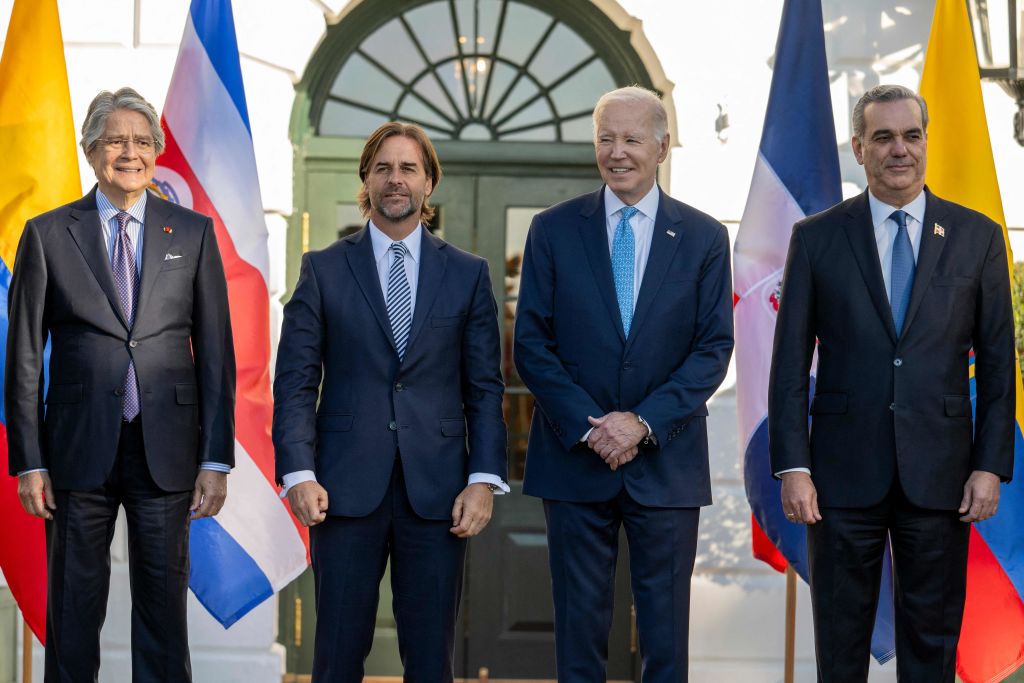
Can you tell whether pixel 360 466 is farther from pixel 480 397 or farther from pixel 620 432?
pixel 620 432

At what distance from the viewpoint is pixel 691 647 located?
515cm

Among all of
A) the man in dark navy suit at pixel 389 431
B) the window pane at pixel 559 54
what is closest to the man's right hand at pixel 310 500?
the man in dark navy suit at pixel 389 431

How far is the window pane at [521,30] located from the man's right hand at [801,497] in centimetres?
283

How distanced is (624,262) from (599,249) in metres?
0.07

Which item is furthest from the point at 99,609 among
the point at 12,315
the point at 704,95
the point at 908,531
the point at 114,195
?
the point at 704,95

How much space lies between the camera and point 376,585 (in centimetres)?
321

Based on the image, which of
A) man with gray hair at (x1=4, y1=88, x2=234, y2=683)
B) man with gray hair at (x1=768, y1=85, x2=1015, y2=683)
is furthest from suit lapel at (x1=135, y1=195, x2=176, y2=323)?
man with gray hair at (x1=768, y1=85, x2=1015, y2=683)

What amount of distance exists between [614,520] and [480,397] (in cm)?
47

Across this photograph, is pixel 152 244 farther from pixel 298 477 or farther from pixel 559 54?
pixel 559 54

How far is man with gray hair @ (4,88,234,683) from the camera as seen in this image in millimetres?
3320

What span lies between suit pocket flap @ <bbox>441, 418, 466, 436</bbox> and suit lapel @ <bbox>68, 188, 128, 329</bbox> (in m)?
0.90

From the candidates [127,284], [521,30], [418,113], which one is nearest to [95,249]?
[127,284]

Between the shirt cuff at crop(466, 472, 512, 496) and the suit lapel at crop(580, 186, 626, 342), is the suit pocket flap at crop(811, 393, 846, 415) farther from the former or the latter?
the shirt cuff at crop(466, 472, 512, 496)

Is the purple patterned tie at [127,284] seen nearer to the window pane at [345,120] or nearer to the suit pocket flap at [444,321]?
the suit pocket flap at [444,321]
